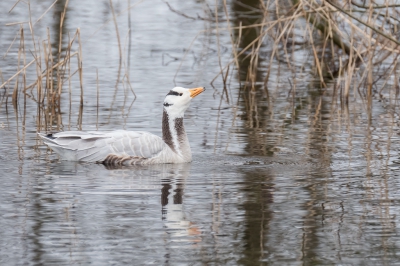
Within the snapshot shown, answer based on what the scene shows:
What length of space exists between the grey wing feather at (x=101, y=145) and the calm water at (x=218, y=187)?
0.69 feet

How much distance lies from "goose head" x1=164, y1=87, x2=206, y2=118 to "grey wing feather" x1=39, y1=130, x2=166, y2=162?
1.76 ft

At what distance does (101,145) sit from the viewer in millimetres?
10664

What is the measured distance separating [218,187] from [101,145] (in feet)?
6.28

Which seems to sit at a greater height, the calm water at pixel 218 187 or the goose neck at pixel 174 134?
the goose neck at pixel 174 134

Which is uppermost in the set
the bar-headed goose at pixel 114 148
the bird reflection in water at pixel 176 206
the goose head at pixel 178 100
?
the goose head at pixel 178 100

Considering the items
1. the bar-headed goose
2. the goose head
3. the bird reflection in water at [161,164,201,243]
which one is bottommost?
the bird reflection in water at [161,164,201,243]

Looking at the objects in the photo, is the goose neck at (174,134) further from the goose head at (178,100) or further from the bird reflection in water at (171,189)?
the bird reflection in water at (171,189)

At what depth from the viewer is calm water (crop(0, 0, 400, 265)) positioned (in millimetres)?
6988

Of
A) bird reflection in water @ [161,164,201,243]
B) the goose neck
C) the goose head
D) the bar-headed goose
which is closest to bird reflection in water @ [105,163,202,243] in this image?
bird reflection in water @ [161,164,201,243]

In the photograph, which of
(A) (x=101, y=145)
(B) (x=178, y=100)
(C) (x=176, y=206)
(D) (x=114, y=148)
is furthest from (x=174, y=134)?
(C) (x=176, y=206)

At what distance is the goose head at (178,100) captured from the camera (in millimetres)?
11008

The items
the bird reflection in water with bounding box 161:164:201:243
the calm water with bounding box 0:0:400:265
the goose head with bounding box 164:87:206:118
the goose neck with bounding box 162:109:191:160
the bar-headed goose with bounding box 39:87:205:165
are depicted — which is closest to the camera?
the calm water with bounding box 0:0:400:265

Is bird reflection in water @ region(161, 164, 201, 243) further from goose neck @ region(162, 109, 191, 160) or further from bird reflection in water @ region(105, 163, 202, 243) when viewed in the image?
goose neck @ region(162, 109, 191, 160)

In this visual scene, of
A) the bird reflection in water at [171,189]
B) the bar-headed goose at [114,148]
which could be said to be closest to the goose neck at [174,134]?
the bar-headed goose at [114,148]
